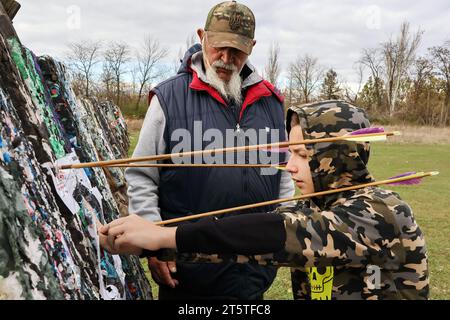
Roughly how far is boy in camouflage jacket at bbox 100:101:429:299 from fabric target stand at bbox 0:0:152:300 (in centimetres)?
22

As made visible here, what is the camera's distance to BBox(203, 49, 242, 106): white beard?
228 centimetres

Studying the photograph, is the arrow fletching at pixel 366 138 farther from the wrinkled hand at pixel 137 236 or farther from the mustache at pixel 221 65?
the mustache at pixel 221 65

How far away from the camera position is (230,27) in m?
2.36

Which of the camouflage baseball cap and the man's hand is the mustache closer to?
the camouflage baseball cap

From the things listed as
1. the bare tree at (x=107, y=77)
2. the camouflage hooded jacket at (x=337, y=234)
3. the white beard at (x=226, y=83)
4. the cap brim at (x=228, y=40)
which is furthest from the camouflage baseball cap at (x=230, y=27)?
the bare tree at (x=107, y=77)

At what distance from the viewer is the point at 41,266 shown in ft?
3.84

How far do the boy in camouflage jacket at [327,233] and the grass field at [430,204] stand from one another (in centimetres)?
310

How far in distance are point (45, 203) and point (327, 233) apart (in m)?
0.96

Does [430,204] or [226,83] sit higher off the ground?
[226,83]

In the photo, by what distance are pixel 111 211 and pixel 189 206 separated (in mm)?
707

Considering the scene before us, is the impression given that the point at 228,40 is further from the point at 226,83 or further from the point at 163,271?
the point at 163,271

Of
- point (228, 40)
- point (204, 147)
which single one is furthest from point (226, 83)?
point (204, 147)
